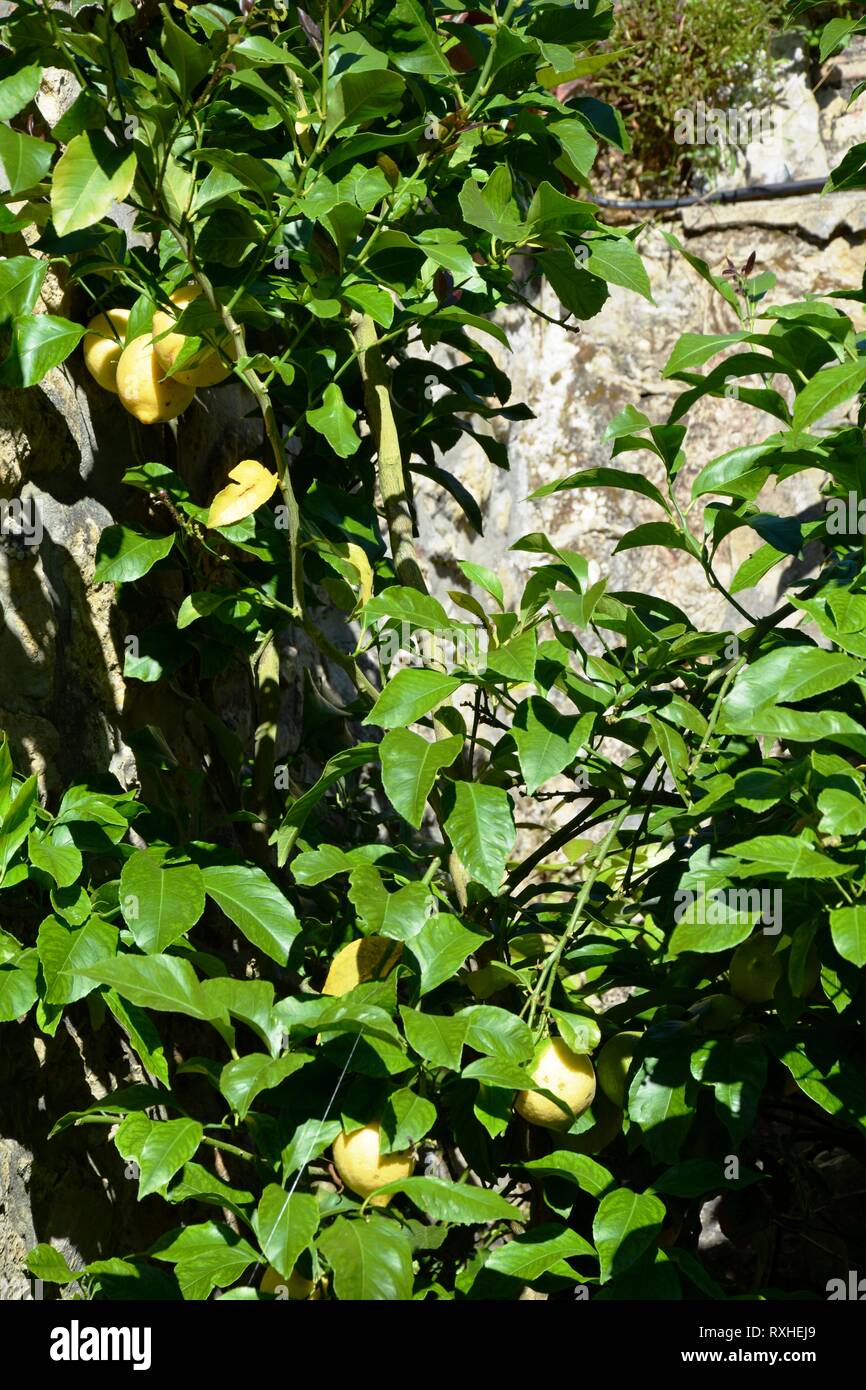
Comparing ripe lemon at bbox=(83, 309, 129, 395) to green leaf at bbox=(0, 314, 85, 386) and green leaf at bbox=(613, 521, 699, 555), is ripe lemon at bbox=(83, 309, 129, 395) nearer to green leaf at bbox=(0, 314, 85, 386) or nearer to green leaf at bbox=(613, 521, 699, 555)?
green leaf at bbox=(0, 314, 85, 386)

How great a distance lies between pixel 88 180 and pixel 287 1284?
0.90 m

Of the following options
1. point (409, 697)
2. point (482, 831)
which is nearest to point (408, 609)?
point (409, 697)

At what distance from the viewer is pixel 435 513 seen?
100 inches

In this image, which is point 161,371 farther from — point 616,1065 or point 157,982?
point 616,1065

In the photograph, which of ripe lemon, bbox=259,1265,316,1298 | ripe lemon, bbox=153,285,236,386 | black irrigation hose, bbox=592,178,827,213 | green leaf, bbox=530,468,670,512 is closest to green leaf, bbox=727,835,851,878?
green leaf, bbox=530,468,670,512

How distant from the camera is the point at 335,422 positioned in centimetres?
126

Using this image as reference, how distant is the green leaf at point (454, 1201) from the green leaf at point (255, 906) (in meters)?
0.21

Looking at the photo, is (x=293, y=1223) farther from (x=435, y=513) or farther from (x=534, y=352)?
(x=534, y=352)

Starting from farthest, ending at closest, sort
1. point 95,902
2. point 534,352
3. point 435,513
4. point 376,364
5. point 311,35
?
point 534,352, point 435,513, point 376,364, point 311,35, point 95,902

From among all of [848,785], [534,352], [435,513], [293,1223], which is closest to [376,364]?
[848,785]

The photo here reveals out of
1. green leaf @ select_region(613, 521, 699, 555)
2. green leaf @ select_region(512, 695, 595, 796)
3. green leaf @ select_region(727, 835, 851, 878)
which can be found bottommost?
green leaf @ select_region(727, 835, 851, 878)

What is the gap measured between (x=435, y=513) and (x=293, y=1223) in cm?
176

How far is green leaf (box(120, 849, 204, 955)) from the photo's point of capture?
103cm

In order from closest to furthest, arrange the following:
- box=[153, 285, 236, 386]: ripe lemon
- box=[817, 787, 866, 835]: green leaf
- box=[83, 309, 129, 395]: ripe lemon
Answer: box=[817, 787, 866, 835]: green leaf
box=[153, 285, 236, 386]: ripe lemon
box=[83, 309, 129, 395]: ripe lemon
